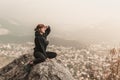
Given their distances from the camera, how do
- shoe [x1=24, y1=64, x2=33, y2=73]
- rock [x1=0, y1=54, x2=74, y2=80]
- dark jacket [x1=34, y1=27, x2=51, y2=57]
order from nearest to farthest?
rock [x1=0, y1=54, x2=74, y2=80], dark jacket [x1=34, y1=27, x2=51, y2=57], shoe [x1=24, y1=64, x2=33, y2=73]

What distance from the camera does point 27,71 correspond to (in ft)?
53.2

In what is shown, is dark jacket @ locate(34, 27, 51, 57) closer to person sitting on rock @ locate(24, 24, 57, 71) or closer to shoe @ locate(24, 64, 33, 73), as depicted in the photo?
person sitting on rock @ locate(24, 24, 57, 71)

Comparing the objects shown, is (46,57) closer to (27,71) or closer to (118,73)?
(27,71)

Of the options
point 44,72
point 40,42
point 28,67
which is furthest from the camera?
point 28,67

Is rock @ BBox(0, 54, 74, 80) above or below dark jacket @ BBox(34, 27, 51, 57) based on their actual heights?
below

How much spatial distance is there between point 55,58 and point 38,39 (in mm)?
1402

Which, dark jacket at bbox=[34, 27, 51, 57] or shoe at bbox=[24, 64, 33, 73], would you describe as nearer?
dark jacket at bbox=[34, 27, 51, 57]

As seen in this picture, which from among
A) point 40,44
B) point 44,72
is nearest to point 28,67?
point 40,44

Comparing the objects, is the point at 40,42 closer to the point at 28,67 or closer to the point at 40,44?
the point at 40,44

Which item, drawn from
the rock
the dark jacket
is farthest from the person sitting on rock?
the rock

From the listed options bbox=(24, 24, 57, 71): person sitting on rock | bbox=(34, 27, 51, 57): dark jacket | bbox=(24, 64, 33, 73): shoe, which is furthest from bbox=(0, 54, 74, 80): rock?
bbox=(34, 27, 51, 57): dark jacket

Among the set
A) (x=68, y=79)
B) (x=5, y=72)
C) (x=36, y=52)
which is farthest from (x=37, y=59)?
(x=5, y=72)

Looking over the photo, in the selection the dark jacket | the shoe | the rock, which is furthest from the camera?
the shoe

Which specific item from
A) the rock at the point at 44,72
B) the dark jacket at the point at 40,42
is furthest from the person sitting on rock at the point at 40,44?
the rock at the point at 44,72
